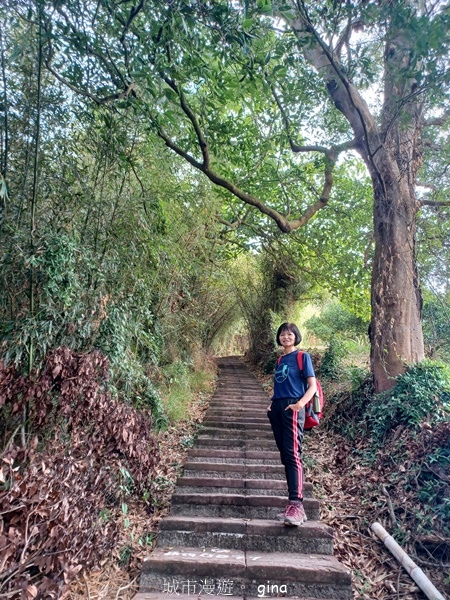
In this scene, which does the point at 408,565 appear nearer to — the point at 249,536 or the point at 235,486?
the point at 249,536

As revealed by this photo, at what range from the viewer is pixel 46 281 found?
2154 millimetres

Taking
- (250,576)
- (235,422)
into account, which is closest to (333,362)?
(235,422)

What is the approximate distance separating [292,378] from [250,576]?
1.30 m

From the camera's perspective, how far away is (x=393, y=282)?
3.90 meters

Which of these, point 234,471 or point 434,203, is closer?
point 234,471

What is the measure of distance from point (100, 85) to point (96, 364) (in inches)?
88.8

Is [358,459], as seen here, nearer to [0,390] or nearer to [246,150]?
[0,390]

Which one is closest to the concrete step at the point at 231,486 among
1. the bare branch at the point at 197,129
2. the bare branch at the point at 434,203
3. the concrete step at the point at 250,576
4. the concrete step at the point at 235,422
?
the concrete step at the point at 250,576

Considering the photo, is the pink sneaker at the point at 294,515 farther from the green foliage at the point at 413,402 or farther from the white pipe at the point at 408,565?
the green foliage at the point at 413,402

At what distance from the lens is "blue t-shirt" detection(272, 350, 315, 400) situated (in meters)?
2.58

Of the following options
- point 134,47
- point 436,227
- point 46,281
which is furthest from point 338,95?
point 46,281

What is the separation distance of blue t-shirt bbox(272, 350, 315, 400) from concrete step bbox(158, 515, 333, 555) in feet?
3.20

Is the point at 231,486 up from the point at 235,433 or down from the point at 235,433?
down

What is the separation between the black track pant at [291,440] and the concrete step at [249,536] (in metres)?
0.27
